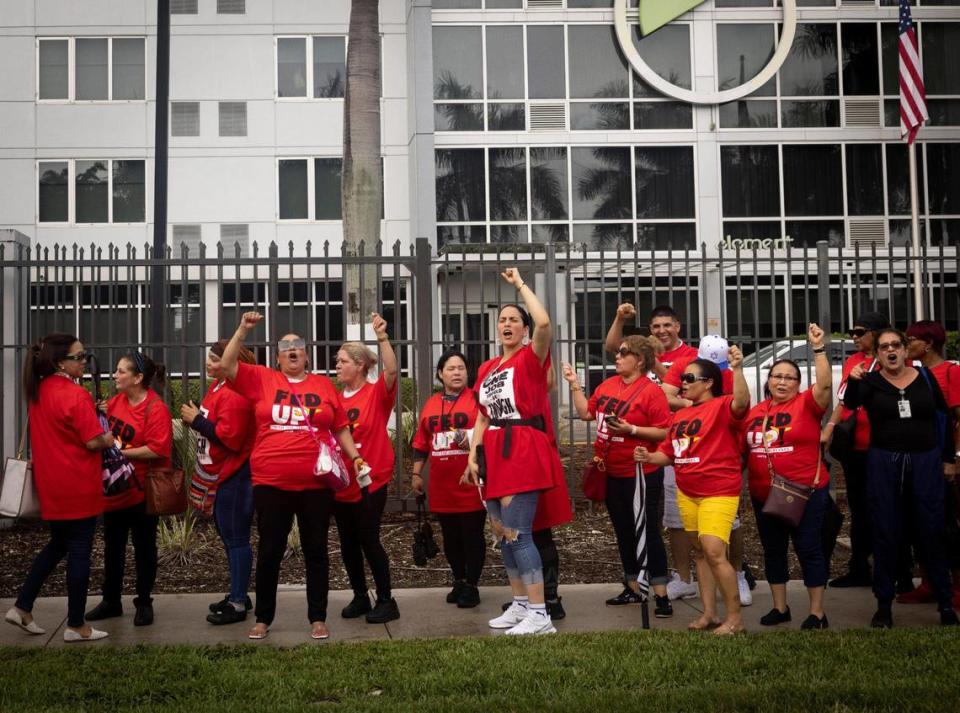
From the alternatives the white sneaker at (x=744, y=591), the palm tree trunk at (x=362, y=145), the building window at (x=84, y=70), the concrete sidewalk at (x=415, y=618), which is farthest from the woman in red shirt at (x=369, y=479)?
the building window at (x=84, y=70)

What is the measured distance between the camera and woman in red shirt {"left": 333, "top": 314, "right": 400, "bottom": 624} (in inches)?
289

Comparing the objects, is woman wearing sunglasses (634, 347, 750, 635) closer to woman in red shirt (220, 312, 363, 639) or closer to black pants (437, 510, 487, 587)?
black pants (437, 510, 487, 587)

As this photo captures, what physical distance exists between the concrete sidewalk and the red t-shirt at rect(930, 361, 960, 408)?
1394mm

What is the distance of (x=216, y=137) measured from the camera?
1053 inches

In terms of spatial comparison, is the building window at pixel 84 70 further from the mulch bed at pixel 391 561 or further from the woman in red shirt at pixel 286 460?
the woman in red shirt at pixel 286 460

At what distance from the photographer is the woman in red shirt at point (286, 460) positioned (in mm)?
6773

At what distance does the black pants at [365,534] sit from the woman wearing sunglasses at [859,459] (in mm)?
3043

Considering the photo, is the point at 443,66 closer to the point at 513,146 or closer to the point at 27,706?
the point at 513,146

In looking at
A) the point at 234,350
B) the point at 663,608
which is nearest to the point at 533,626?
the point at 663,608

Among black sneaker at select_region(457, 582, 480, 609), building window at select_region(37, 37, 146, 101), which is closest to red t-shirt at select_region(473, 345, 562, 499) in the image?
black sneaker at select_region(457, 582, 480, 609)

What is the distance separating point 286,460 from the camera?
676cm

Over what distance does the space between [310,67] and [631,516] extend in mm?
21503

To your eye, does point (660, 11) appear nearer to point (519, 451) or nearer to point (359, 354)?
point (359, 354)

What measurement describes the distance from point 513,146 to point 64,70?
10.8 m
